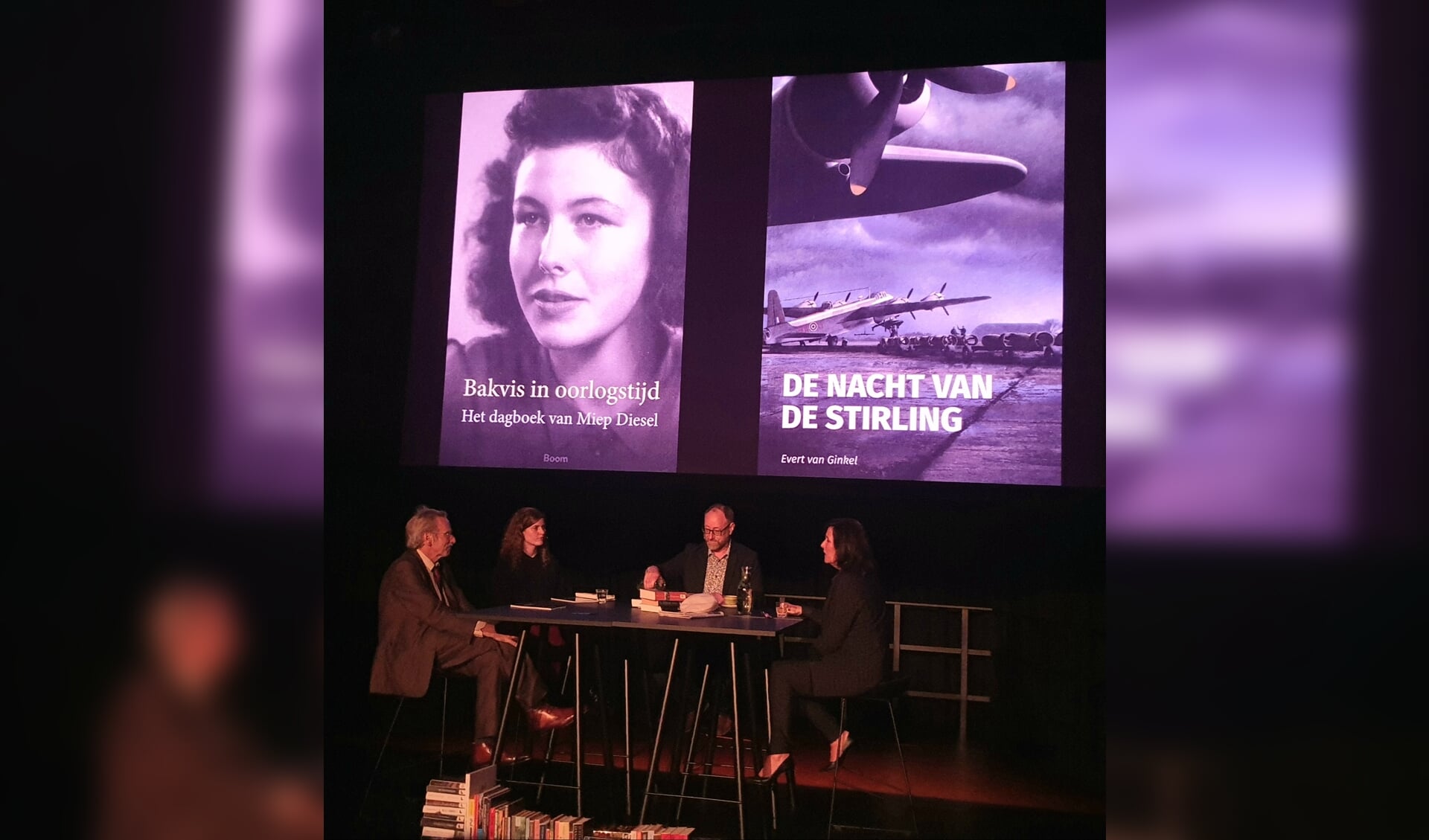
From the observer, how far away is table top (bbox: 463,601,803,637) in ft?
14.6

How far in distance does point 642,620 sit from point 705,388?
112cm

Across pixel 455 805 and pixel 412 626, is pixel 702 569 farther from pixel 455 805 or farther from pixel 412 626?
pixel 455 805

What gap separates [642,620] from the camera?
4613 millimetres

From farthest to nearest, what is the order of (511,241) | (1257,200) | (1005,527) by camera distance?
1. (511,241)
2. (1005,527)
3. (1257,200)

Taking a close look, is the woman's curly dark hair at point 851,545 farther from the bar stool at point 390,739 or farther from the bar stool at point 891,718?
the bar stool at point 390,739

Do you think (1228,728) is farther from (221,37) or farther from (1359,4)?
(221,37)

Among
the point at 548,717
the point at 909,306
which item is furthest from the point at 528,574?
the point at 909,306

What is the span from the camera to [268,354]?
108 centimetres

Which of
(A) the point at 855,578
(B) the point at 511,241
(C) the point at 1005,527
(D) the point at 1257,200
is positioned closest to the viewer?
(D) the point at 1257,200

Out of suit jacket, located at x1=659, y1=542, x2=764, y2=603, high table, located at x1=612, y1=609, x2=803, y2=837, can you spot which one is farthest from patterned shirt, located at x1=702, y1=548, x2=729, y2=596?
high table, located at x1=612, y1=609, x2=803, y2=837

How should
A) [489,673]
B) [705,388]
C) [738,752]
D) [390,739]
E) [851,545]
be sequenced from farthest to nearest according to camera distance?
[390,739]
[705,388]
[489,673]
[851,545]
[738,752]

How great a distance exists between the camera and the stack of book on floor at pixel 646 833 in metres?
4.66

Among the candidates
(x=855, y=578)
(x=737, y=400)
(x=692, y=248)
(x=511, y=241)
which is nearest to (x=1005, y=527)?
(x=855, y=578)

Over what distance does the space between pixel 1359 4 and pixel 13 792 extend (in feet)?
4.82
